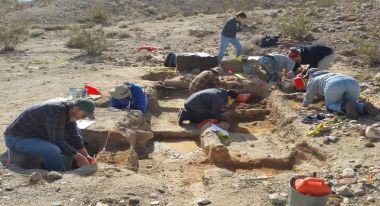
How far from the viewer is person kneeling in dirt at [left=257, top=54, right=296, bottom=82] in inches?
470

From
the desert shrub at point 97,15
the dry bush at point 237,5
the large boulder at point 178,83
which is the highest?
the dry bush at point 237,5

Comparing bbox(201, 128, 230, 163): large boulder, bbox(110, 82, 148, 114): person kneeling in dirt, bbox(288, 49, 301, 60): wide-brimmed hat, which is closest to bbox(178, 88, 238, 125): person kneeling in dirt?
bbox(110, 82, 148, 114): person kneeling in dirt

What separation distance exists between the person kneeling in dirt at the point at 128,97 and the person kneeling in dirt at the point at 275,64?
3769mm

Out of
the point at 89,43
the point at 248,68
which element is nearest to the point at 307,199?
the point at 248,68

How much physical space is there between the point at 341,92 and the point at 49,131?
509cm

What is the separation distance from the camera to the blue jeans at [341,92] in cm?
859

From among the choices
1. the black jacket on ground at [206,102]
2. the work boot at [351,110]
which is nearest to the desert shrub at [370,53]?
the work boot at [351,110]

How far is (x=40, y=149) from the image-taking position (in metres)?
6.21

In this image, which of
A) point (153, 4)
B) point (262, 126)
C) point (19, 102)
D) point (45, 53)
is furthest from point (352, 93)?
point (153, 4)

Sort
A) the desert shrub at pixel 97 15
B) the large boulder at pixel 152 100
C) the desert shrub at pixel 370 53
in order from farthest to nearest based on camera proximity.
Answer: the desert shrub at pixel 97 15
the desert shrub at pixel 370 53
the large boulder at pixel 152 100

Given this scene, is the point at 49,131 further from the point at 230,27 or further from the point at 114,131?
the point at 230,27

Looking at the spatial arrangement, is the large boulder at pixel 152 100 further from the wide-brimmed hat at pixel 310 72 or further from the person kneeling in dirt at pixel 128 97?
the wide-brimmed hat at pixel 310 72

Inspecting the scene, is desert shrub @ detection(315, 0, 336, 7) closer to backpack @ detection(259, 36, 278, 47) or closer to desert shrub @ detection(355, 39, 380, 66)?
backpack @ detection(259, 36, 278, 47)

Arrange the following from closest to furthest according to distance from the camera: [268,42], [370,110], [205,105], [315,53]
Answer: [370,110], [205,105], [315,53], [268,42]
